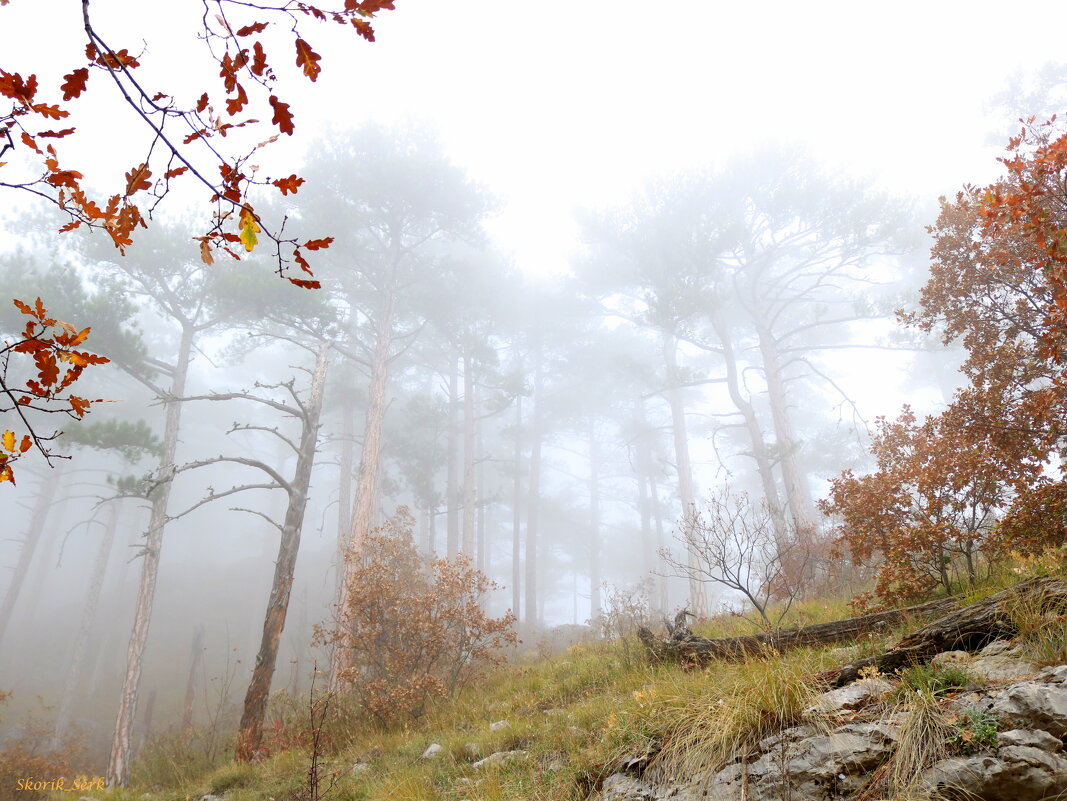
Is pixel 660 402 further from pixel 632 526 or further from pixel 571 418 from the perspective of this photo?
pixel 632 526

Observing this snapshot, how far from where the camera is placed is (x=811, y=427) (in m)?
29.1

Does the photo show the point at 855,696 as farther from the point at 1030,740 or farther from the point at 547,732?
the point at 547,732

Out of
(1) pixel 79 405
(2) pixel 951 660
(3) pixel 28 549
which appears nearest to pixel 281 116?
(1) pixel 79 405

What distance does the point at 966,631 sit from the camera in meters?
3.35

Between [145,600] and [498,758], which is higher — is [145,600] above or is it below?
above

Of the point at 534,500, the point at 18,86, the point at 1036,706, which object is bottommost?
the point at 1036,706

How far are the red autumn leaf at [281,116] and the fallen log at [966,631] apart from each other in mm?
3820

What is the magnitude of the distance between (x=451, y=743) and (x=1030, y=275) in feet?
22.2

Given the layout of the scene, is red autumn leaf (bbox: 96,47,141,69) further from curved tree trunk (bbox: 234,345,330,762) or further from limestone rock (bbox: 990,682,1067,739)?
curved tree trunk (bbox: 234,345,330,762)

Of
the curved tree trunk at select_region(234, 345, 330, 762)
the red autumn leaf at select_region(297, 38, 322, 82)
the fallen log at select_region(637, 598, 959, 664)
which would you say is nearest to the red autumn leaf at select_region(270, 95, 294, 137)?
the red autumn leaf at select_region(297, 38, 322, 82)

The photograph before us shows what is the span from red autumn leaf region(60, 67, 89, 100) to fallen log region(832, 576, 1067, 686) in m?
4.24

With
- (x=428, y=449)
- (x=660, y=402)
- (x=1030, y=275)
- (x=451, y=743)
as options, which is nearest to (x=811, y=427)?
(x=660, y=402)

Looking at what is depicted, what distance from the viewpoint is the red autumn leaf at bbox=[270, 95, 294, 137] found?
Answer: 1.48 metres

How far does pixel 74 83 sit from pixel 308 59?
58cm
